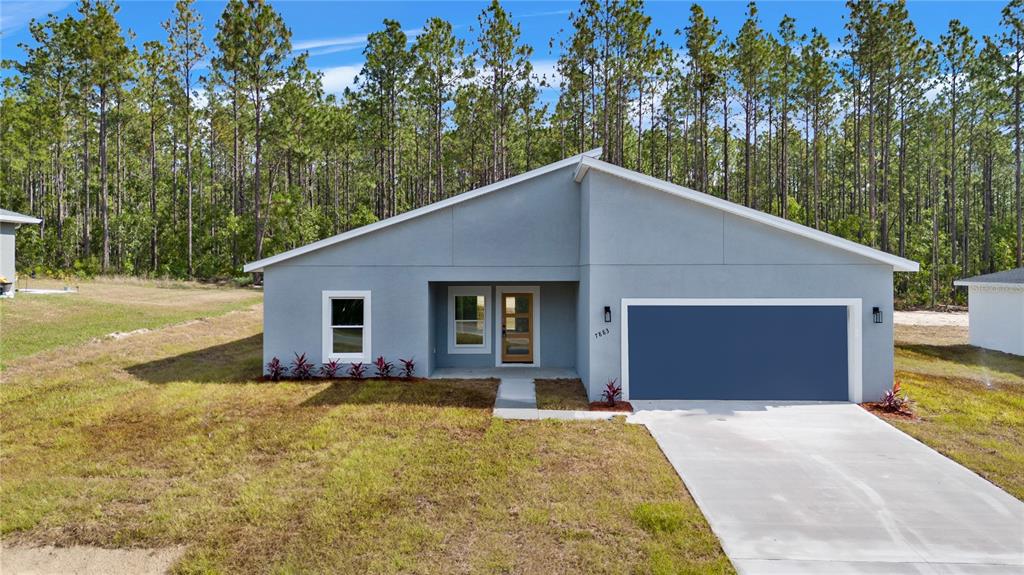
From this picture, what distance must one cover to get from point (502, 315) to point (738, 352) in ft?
18.3

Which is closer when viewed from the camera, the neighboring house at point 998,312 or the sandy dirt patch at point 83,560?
the sandy dirt patch at point 83,560

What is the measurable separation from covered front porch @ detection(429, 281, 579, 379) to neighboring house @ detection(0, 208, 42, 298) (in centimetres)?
1625

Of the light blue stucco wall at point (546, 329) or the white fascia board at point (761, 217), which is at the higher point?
the white fascia board at point (761, 217)

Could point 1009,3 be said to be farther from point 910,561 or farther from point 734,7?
point 910,561

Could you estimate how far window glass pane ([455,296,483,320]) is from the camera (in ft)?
43.7

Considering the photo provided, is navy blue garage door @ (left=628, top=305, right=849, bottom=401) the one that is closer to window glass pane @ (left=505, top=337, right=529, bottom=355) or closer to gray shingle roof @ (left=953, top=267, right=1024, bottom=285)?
window glass pane @ (left=505, top=337, right=529, bottom=355)

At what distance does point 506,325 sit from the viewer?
13.4 meters

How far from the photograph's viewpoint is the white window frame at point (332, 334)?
1177 cm

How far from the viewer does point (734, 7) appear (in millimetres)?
27797

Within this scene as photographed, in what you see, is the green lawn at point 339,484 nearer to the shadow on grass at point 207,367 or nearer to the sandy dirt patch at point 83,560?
the sandy dirt patch at point 83,560

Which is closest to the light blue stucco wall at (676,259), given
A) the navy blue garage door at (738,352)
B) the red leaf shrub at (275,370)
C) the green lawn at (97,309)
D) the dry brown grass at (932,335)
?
the navy blue garage door at (738,352)

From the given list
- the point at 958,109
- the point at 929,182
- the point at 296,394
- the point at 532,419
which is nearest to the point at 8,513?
the point at 296,394

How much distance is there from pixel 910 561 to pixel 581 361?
750 centimetres

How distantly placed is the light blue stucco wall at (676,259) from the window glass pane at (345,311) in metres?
5.19
